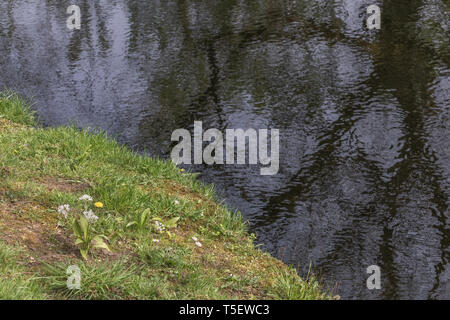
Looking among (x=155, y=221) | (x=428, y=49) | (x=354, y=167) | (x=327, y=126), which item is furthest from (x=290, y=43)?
(x=155, y=221)

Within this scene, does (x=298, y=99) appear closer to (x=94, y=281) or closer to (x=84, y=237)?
(x=84, y=237)

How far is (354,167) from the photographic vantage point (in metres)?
6.43

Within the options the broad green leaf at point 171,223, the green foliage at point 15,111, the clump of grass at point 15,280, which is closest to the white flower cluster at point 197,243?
the broad green leaf at point 171,223

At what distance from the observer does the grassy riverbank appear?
392 centimetres

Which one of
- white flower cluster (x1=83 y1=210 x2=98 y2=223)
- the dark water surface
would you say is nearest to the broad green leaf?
white flower cluster (x1=83 y1=210 x2=98 y2=223)

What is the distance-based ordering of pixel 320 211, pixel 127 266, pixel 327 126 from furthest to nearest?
pixel 327 126
pixel 320 211
pixel 127 266

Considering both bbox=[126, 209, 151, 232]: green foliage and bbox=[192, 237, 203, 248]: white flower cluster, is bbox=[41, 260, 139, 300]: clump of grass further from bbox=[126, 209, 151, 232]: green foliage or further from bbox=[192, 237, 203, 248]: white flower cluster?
bbox=[192, 237, 203, 248]: white flower cluster

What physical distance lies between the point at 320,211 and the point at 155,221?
173 cm

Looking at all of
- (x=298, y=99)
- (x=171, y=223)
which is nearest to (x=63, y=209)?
(x=171, y=223)

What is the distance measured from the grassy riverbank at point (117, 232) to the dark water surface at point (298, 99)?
0.50 metres

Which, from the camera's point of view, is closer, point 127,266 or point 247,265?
point 127,266

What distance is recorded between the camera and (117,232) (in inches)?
180

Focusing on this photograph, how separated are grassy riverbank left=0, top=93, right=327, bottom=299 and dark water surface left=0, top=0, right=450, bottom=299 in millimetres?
500
